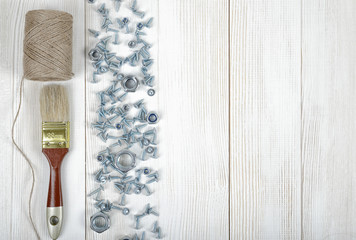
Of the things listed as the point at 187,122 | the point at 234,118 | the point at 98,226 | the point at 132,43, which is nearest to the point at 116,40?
the point at 132,43

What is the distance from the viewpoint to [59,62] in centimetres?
87

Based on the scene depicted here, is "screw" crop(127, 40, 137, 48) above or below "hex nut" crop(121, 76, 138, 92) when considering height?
above

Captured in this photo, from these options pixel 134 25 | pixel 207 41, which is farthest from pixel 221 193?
pixel 134 25

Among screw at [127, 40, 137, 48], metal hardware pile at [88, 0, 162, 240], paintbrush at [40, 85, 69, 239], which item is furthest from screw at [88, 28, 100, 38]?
paintbrush at [40, 85, 69, 239]

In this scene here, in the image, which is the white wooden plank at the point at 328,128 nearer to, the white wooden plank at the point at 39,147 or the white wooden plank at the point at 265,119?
the white wooden plank at the point at 265,119

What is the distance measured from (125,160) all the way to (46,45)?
393mm

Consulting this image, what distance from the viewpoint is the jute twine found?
857 mm

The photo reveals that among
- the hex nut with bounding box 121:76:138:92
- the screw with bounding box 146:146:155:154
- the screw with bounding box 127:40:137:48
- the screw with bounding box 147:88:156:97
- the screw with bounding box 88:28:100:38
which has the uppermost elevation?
the screw with bounding box 88:28:100:38

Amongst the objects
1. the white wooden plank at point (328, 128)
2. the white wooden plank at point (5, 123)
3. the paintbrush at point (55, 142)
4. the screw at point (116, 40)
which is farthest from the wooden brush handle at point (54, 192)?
the white wooden plank at point (328, 128)

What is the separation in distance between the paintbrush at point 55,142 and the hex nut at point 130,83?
0.59ft

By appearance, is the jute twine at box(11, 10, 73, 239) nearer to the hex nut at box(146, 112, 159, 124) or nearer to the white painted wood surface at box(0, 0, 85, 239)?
the white painted wood surface at box(0, 0, 85, 239)

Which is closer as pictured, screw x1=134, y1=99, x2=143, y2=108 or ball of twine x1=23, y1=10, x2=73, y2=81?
ball of twine x1=23, y1=10, x2=73, y2=81

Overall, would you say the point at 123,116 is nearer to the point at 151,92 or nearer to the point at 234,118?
the point at 151,92

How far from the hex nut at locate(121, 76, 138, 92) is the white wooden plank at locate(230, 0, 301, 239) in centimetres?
30
